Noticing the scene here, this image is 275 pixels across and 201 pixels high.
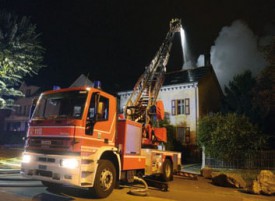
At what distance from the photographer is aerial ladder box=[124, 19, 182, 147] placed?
1286cm

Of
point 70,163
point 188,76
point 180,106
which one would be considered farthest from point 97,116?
point 188,76

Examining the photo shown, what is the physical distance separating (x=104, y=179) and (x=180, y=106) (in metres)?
20.5

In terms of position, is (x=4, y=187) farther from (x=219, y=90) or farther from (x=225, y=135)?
(x=219, y=90)

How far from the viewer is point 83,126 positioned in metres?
7.78

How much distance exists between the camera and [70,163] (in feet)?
Result: 24.3

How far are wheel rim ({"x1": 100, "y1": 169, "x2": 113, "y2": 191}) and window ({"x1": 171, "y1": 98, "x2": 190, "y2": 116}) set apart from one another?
19829 millimetres

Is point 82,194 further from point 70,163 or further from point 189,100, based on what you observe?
point 189,100

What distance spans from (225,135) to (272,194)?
6.57 meters

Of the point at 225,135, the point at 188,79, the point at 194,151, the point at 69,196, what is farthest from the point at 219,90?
the point at 69,196

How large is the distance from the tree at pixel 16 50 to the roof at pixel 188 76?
13.0m

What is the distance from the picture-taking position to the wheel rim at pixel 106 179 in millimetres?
8125

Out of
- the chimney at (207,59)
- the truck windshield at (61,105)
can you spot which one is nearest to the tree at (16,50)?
the truck windshield at (61,105)

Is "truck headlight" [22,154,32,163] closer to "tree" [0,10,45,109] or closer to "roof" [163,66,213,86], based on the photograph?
"tree" [0,10,45,109]

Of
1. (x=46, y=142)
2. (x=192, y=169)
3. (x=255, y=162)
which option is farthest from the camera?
(x=192, y=169)
